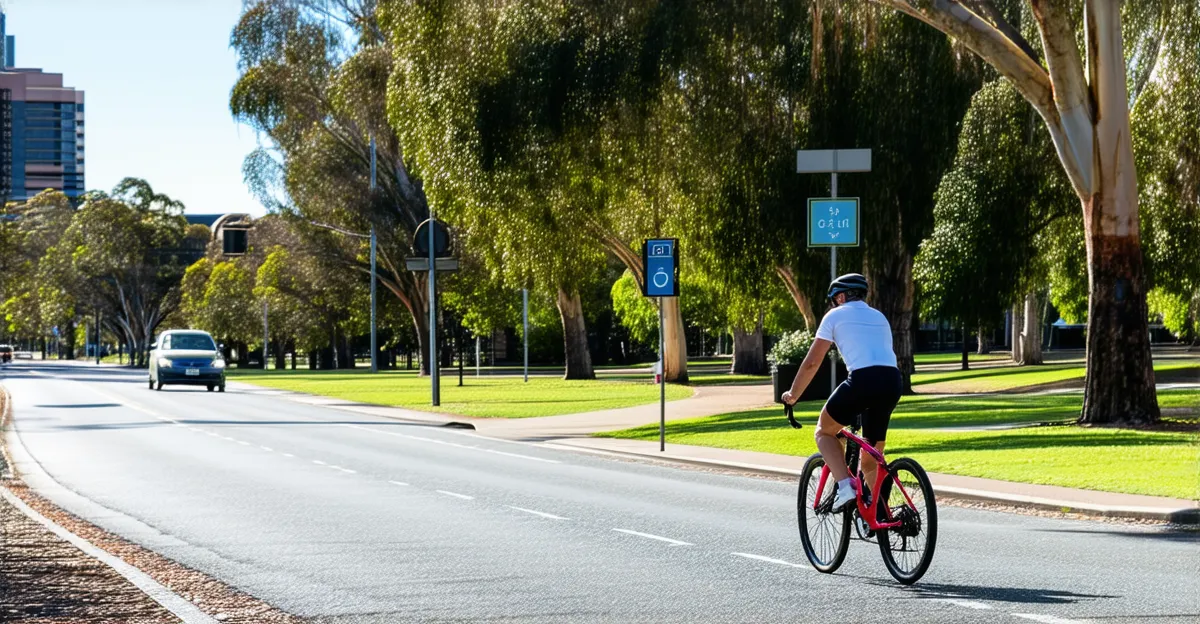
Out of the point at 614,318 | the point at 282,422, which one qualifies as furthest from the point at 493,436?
the point at 614,318

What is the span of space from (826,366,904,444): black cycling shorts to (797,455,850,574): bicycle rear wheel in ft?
1.67

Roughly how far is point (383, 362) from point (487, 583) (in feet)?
341

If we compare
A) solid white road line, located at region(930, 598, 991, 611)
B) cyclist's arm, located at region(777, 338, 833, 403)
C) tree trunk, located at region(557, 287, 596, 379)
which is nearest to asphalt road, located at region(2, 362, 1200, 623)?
solid white road line, located at region(930, 598, 991, 611)

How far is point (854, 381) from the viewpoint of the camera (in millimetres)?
9625

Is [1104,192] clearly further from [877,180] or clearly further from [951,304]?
[951,304]

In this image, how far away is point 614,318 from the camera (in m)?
90.9

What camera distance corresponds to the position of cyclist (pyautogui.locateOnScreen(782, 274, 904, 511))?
9625 millimetres

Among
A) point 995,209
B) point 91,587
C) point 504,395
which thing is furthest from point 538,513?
point 504,395

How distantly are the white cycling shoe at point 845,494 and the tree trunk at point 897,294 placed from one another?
70.1 ft

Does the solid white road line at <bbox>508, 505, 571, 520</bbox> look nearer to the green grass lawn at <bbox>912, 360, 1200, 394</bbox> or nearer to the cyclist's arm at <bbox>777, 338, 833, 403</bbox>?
the cyclist's arm at <bbox>777, 338, 833, 403</bbox>

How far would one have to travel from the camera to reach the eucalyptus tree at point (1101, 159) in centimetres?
2178

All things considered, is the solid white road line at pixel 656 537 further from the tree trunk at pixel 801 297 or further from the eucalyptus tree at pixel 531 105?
the tree trunk at pixel 801 297

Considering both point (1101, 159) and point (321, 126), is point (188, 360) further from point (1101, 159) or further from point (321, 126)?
point (1101, 159)

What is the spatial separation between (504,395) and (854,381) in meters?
33.8
